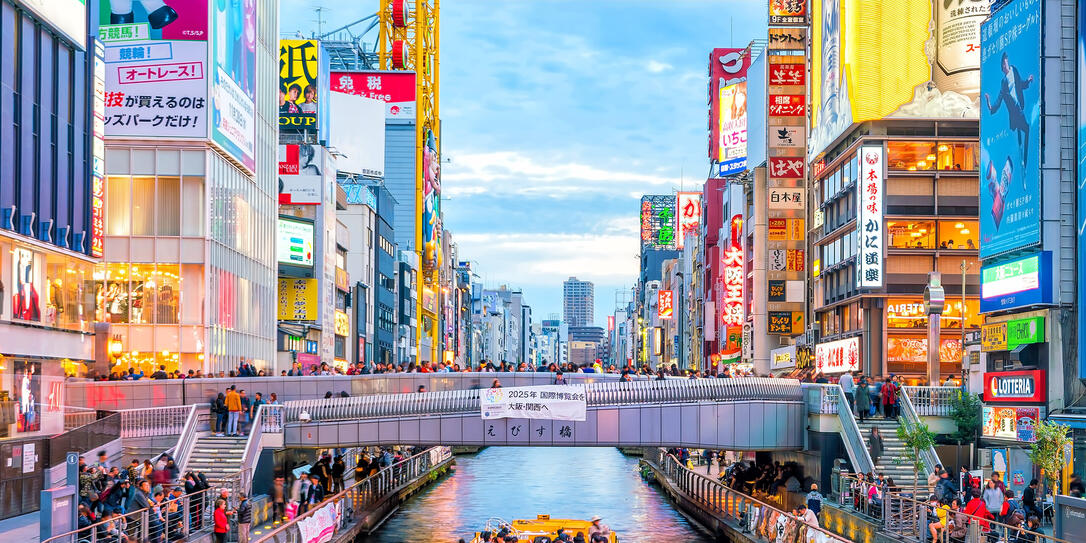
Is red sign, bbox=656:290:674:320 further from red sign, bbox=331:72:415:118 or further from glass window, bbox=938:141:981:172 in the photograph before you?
glass window, bbox=938:141:981:172

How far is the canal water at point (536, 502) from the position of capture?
52.8 m

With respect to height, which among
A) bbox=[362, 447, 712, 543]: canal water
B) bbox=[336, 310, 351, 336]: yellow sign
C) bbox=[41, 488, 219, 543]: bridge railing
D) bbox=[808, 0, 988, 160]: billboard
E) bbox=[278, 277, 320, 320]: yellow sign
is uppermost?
bbox=[808, 0, 988, 160]: billboard

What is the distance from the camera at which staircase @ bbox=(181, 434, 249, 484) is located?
4128 centimetres

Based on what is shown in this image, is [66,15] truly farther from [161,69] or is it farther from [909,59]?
[909,59]

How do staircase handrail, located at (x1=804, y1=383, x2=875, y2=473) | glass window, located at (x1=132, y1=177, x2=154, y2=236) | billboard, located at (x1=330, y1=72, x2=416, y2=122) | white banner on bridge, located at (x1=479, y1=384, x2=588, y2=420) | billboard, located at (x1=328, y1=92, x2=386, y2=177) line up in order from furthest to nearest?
billboard, located at (x1=330, y1=72, x2=416, y2=122), billboard, located at (x1=328, y1=92, x2=386, y2=177), glass window, located at (x1=132, y1=177, x2=154, y2=236), white banner on bridge, located at (x1=479, y1=384, x2=588, y2=420), staircase handrail, located at (x1=804, y1=383, x2=875, y2=473)

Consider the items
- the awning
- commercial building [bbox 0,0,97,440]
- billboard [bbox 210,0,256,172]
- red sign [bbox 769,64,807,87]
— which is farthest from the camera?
red sign [bbox 769,64,807,87]

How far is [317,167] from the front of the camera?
9412cm

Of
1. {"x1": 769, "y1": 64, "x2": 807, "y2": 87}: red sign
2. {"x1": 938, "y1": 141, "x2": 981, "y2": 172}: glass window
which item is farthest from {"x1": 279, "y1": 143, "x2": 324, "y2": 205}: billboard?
{"x1": 938, "y1": 141, "x2": 981, "y2": 172}: glass window

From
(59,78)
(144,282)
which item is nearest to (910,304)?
(144,282)

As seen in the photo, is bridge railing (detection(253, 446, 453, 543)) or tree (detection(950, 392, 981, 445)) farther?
tree (detection(950, 392, 981, 445))

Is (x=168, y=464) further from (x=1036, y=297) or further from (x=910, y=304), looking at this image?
(x=910, y=304)

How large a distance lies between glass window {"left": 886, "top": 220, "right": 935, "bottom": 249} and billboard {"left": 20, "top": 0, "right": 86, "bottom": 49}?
45035mm

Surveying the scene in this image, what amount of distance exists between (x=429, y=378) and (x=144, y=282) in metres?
19.6

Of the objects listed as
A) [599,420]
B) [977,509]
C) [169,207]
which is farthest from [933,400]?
[169,207]
